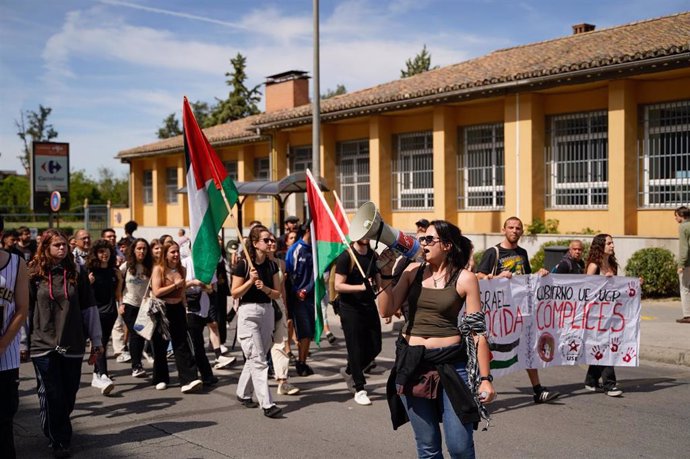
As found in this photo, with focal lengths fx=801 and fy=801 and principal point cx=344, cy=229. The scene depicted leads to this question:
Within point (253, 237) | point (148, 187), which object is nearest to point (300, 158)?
point (148, 187)

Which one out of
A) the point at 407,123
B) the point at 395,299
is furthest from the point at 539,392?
the point at 407,123

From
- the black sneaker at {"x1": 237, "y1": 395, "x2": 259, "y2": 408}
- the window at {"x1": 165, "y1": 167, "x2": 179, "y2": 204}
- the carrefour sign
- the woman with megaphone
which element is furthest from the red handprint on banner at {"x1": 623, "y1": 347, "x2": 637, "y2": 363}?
the window at {"x1": 165, "y1": 167, "x2": 179, "y2": 204}

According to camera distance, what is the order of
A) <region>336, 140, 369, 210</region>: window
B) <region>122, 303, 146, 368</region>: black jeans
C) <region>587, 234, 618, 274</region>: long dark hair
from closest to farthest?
<region>587, 234, 618, 274</region>: long dark hair, <region>122, 303, 146, 368</region>: black jeans, <region>336, 140, 369, 210</region>: window

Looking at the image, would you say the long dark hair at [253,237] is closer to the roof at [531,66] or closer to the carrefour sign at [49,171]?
the roof at [531,66]

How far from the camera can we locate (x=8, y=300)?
5109mm

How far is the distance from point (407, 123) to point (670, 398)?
1617 centimetres

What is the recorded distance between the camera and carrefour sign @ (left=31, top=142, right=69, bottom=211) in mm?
30703

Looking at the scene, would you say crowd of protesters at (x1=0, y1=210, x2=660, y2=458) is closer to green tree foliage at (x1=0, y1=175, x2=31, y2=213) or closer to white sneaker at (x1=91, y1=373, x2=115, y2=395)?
white sneaker at (x1=91, y1=373, x2=115, y2=395)

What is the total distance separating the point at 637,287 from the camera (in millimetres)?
8781

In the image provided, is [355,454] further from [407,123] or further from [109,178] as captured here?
[109,178]

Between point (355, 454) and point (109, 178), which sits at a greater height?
point (109, 178)

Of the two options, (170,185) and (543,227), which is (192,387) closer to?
(543,227)

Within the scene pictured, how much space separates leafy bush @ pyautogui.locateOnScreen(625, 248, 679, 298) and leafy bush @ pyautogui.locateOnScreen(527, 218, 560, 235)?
3.12m

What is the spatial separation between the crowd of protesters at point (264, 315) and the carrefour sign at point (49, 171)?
19.9 metres
